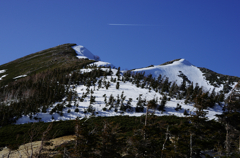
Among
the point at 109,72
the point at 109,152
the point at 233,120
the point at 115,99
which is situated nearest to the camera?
the point at 109,152

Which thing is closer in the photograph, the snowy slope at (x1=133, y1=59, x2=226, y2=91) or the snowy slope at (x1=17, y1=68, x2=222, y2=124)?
the snowy slope at (x1=17, y1=68, x2=222, y2=124)

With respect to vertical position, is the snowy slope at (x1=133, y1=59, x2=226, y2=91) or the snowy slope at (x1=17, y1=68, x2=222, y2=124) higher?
the snowy slope at (x1=133, y1=59, x2=226, y2=91)

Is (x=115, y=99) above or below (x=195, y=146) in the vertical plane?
above

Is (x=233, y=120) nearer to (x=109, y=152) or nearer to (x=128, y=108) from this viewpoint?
(x=109, y=152)

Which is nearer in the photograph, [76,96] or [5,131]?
[5,131]

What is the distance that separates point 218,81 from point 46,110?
203 feet

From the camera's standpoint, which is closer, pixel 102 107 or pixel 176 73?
pixel 102 107

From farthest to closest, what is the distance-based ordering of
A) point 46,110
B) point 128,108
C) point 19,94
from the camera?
point 19,94 < point 128,108 < point 46,110

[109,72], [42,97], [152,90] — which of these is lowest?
[42,97]

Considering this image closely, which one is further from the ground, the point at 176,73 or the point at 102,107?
the point at 176,73

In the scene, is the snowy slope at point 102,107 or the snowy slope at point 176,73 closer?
the snowy slope at point 102,107

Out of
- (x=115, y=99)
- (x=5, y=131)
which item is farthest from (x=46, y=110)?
(x=115, y=99)

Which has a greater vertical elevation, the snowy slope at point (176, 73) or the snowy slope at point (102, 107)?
the snowy slope at point (176, 73)

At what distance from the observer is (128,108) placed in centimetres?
2778
